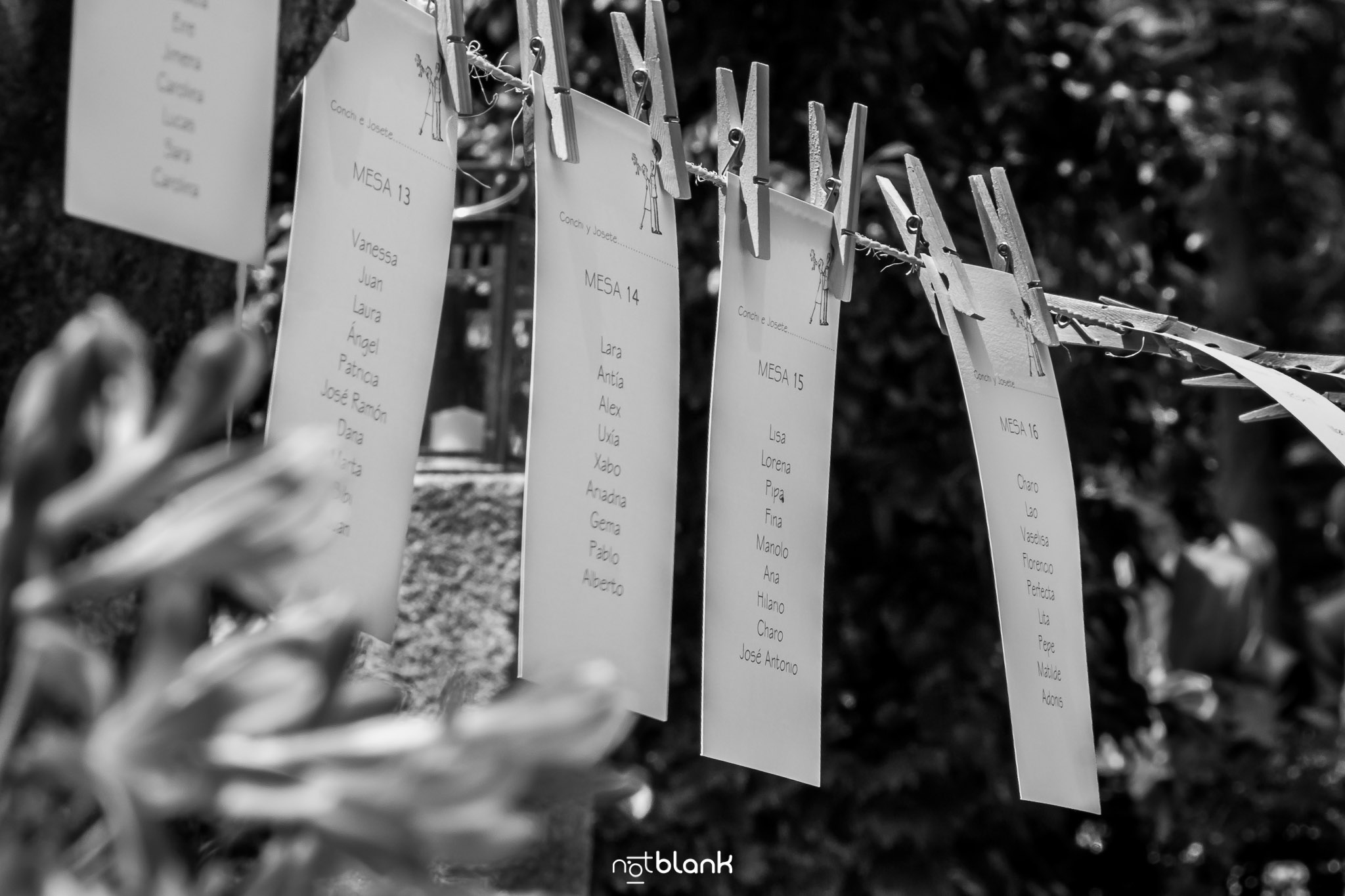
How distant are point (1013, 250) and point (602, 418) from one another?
0.59 m

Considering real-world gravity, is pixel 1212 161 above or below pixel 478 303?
above

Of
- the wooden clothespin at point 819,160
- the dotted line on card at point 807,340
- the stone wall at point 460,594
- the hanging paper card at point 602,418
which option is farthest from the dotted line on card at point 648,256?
the stone wall at point 460,594

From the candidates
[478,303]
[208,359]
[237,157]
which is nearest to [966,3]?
[478,303]

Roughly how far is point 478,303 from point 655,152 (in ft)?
3.87

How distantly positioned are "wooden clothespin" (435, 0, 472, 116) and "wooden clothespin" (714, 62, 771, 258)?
0.23 metres

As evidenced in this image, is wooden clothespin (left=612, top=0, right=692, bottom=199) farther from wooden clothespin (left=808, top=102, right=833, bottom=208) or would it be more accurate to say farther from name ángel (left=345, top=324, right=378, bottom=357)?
name ángel (left=345, top=324, right=378, bottom=357)

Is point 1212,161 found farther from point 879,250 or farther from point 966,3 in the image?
point 879,250

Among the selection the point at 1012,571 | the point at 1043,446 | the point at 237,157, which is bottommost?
the point at 1012,571

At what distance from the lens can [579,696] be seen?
0.36 meters

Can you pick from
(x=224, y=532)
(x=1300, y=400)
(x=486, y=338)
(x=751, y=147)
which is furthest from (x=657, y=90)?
(x=486, y=338)

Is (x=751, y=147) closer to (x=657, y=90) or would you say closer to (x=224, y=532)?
(x=657, y=90)

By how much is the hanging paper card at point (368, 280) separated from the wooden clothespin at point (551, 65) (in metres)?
0.08

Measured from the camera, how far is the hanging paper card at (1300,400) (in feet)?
4.68

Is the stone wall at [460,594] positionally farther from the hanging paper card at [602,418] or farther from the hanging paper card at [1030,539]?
the hanging paper card at [602,418]
